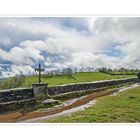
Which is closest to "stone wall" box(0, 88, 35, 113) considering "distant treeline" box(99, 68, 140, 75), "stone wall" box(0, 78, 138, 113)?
"stone wall" box(0, 78, 138, 113)

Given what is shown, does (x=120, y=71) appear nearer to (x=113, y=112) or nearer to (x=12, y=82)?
(x=113, y=112)

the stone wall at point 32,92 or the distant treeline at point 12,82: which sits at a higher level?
the distant treeline at point 12,82

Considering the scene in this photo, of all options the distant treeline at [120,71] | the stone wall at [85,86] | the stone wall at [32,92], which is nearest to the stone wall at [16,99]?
the stone wall at [32,92]

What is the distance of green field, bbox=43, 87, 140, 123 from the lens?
4.28 meters

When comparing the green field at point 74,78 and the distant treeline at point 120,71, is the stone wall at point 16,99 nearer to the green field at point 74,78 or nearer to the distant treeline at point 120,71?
the green field at point 74,78

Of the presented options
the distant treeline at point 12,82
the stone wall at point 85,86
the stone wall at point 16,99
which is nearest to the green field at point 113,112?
the stone wall at point 85,86

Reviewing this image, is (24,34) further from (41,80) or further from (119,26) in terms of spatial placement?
(119,26)

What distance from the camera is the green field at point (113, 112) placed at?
428 centimetres

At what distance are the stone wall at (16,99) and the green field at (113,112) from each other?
0.97ft

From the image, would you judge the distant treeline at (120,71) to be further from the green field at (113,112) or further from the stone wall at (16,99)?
the stone wall at (16,99)

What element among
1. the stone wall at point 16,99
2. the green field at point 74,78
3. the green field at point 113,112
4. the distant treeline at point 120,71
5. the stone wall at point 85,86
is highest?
the distant treeline at point 120,71

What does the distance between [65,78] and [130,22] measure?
32.5 inches

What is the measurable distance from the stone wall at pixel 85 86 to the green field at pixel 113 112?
0.14 meters

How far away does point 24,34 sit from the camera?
4277 mm
